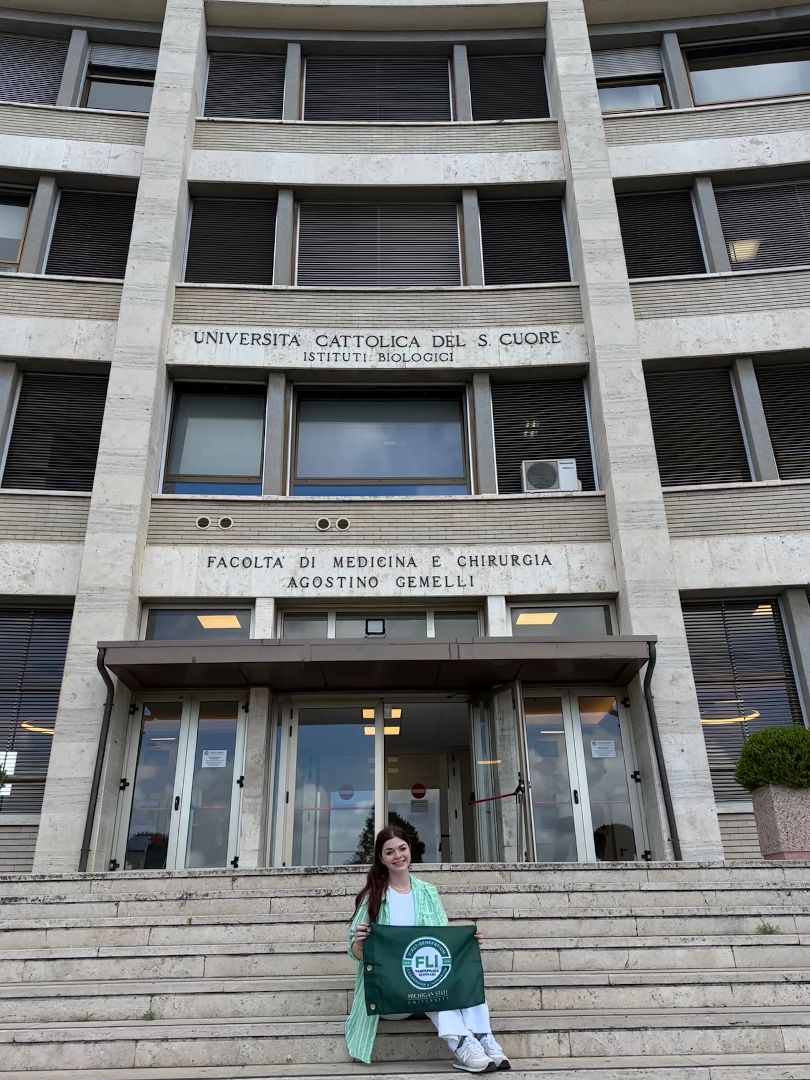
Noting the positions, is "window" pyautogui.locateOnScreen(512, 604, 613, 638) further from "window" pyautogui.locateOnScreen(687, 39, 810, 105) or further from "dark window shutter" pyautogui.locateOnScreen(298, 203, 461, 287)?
"window" pyautogui.locateOnScreen(687, 39, 810, 105)

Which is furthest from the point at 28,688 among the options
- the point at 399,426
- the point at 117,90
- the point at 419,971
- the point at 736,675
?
the point at 117,90

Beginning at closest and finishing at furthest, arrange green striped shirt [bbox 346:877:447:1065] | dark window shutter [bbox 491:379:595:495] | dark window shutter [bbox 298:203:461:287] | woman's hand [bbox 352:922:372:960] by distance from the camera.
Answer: green striped shirt [bbox 346:877:447:1065]
woman's hand [bbox 352:922:372:960]
dark window shutter [bbox 491:379:595:495]
dark window shutter [bbox 298:203:461:287]

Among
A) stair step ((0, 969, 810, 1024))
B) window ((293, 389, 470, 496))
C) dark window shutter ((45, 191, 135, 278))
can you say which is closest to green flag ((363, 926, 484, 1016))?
stair step ((0, 969, 810, 1024))

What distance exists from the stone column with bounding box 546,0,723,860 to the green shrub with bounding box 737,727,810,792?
1620 millimetres

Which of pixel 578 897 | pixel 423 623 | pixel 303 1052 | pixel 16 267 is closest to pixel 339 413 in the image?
pixel 423 623

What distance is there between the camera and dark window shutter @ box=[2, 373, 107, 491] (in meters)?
13.9

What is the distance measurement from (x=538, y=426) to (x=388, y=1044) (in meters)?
11.0

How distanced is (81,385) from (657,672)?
10707 mm

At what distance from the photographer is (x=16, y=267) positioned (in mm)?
15117

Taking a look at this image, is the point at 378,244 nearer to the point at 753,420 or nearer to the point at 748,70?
the point at 753,420

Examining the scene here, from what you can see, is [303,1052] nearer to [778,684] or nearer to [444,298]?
[778,684]

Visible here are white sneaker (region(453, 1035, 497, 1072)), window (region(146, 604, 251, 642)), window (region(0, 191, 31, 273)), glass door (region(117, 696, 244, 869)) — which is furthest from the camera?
window (region(0, 191, 31, 273))

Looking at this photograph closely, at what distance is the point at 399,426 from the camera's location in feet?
48.9

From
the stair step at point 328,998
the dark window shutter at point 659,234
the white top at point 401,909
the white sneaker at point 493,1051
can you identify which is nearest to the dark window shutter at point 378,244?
the dark window shutter at point 659,234
